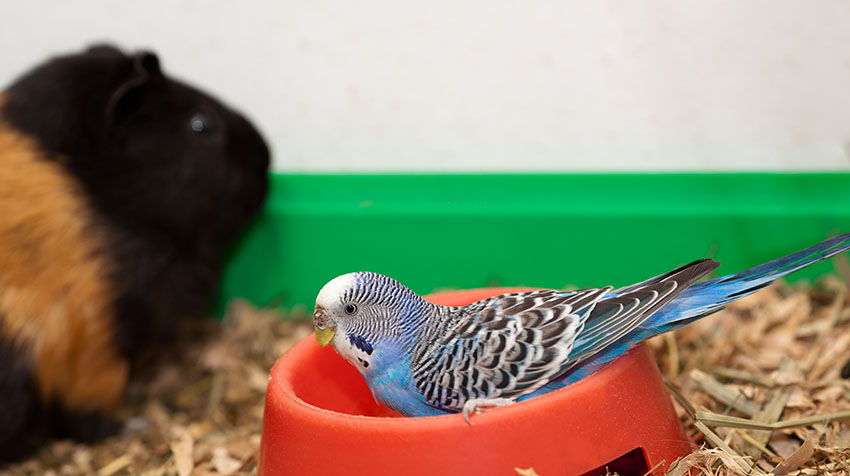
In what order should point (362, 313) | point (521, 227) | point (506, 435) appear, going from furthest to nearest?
1. point (521, 227)
2. point (362, 313)
3. point (506, 435)

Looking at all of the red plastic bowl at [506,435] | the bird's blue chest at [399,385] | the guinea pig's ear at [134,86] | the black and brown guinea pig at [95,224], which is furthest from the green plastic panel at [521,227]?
the bird's blue chest at [399,385]

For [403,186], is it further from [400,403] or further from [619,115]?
[400,403]

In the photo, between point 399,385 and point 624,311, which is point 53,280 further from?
point 624,311

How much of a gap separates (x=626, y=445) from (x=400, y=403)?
30 centimetres

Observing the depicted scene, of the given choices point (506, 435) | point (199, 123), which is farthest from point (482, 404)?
point (199, 123)

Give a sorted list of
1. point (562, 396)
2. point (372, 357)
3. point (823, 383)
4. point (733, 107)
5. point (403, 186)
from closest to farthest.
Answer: point (562, 396) < point (372, 357) < point (823, 383) < point (733, 107) < point (403, 186)

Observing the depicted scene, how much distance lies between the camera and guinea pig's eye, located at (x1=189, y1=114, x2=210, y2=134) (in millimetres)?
1750

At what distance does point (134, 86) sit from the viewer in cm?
164

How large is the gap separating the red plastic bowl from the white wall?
0.97 m

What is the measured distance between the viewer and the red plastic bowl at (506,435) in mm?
911

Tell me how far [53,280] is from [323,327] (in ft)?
2.62

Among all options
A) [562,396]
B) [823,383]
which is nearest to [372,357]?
[562,396]

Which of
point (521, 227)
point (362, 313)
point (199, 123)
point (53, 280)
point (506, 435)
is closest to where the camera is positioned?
point (506, 435)

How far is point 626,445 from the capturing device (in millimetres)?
984
